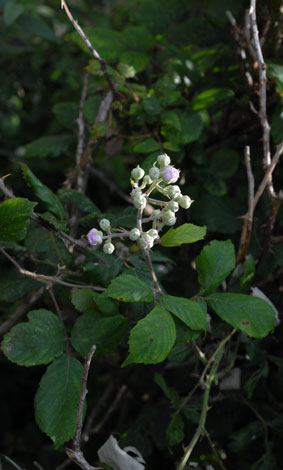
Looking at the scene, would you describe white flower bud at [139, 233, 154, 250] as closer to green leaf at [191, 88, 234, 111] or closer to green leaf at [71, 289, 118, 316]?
green leaf at [71, 289, 118, 316]

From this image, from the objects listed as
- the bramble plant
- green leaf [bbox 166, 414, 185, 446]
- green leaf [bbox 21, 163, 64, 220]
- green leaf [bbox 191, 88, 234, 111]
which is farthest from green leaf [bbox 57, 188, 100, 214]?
green leaf [bbox 166, 414, 185, 446]

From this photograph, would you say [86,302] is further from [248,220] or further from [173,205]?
[248,220]

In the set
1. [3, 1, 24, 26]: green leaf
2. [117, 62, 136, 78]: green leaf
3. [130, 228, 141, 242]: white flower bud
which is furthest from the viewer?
[3, 1, 24, 26]: green leaf

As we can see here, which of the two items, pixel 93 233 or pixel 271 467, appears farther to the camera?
pixel 271 467

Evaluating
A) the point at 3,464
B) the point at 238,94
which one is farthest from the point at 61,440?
the point at 238,94

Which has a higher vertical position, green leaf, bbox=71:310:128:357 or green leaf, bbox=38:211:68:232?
green leaf, bbox=38:211:68:232

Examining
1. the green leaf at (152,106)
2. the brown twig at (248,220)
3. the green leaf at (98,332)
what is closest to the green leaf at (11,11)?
the green leaf at (152,106)

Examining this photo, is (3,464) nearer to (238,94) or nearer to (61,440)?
(61,440)

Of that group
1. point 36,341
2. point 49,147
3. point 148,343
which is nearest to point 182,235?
point 148,343
